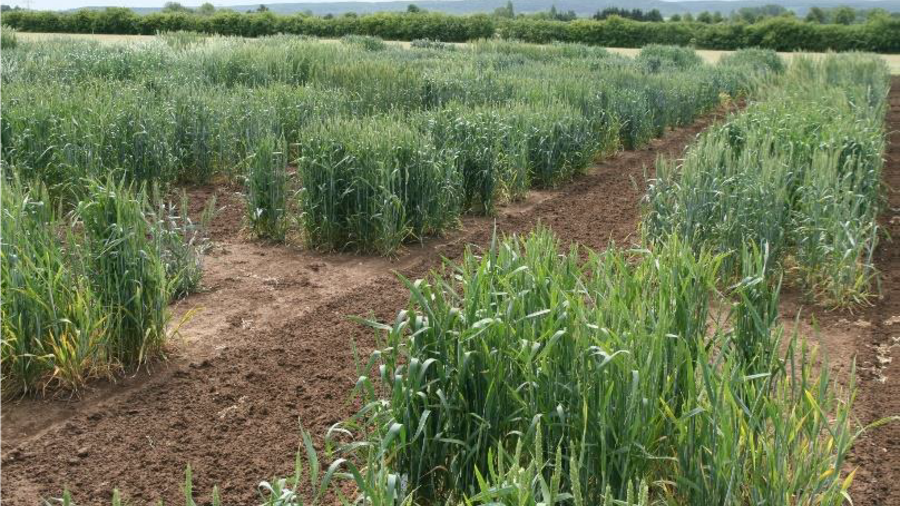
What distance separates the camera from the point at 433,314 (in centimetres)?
321

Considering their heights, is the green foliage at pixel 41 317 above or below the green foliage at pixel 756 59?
below

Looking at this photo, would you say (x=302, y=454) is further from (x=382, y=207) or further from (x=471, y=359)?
(x=382, y=207)

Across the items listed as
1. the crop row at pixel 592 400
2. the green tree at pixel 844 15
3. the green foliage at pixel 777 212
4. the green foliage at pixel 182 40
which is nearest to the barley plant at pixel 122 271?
the crop row at pixel 592 400

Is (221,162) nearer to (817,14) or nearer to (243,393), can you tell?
(243,393)

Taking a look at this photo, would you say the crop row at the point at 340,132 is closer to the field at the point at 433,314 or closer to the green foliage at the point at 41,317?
the field at the point at 433,314

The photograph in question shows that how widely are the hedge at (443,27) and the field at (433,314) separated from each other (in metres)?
38.6

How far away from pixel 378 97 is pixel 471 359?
818 cm

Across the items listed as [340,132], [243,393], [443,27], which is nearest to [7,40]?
[340,132]

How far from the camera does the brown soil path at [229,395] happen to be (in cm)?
361

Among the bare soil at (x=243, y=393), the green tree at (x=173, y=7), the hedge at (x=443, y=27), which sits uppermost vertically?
the green tree at (x=173, y=7)

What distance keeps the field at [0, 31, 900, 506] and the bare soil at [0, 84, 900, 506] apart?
18 mm

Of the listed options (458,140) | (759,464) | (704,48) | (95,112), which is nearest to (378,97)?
(458,140)

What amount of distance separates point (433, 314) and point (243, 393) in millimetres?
1553

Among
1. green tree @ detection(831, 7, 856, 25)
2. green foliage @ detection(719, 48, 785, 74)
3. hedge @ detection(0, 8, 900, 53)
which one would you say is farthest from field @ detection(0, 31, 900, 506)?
green tree @ detection(831, 7, 856, 25)
